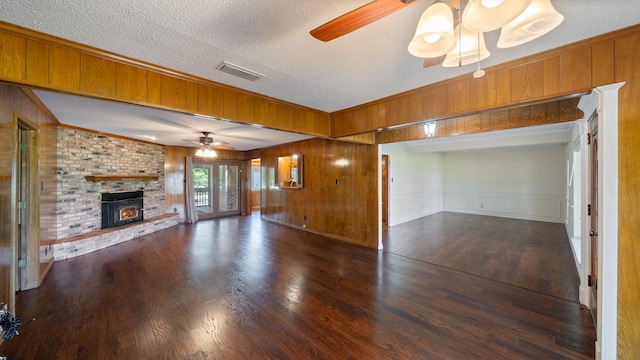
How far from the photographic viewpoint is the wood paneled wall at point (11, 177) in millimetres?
2117

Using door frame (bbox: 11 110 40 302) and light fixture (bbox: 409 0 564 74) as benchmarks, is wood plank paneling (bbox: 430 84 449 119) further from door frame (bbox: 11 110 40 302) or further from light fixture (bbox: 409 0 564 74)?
door frame (bbox: 11 110 40 302)

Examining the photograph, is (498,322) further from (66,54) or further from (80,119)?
(80,119)

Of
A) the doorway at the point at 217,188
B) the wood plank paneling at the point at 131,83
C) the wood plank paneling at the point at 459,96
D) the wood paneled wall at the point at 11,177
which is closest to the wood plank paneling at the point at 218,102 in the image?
the wood plank paneling at the point at 131,83

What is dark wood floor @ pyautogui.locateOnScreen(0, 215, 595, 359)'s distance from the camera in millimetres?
1933

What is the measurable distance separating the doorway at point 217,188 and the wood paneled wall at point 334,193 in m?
2.05

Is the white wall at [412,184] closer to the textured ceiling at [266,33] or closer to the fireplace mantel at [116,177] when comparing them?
the textured ceiling at [266,33]

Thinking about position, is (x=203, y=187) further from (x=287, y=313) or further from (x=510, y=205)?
(x=510, y=205)

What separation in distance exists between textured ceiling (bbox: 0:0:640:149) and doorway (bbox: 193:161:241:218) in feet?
19.4

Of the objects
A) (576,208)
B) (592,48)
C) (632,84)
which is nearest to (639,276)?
(632,84)

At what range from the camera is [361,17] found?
3.49 ft

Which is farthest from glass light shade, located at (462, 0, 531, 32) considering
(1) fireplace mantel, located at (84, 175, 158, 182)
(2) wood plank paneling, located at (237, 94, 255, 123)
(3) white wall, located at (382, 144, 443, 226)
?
(1) fireplace mantel, located at (84, 175, 158, 182)

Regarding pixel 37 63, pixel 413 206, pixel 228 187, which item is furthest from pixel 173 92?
pixel 413 206

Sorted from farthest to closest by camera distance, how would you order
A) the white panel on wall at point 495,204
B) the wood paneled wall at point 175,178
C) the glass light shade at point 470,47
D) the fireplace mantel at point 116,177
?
the white panel on wall at point 495,204 → the wood paneled wall at point 175,178 → the fireplace mantel at point 116,177 → the glass light shade at point 470,47

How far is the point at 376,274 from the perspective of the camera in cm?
338
